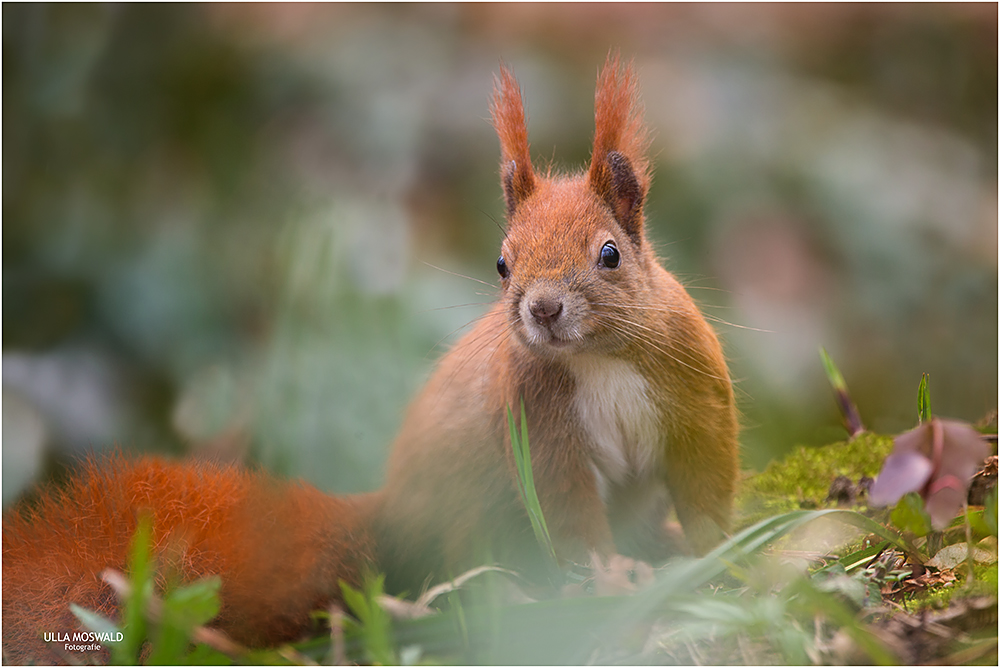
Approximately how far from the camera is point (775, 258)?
2523 mm

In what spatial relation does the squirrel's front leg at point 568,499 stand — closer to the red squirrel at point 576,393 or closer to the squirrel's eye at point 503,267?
the red squirrel at point 576,393

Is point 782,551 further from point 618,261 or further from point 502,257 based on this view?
point 502,257

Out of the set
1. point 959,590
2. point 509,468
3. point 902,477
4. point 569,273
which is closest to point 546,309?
point 569,273

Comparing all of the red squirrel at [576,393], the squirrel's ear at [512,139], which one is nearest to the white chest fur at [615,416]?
the red squirrel at [576,393]

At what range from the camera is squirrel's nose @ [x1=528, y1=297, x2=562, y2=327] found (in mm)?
1288

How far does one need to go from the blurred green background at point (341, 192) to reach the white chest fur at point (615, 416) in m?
0.40

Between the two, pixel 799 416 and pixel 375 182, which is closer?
pixel 375 182

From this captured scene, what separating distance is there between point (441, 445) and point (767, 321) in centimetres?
126

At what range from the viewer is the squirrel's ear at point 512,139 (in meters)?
1.44

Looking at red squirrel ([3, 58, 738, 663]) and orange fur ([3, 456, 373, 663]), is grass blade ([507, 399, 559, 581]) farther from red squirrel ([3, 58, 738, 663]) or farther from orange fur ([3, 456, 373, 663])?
orange fur ([3, 456, 373, 663])

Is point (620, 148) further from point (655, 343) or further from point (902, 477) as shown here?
point (902, 477)

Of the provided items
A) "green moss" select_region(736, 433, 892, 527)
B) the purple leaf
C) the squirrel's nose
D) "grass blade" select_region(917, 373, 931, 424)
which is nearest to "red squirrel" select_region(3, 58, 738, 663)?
the squirrel's nose

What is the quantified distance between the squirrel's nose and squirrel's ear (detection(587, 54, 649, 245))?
29cm

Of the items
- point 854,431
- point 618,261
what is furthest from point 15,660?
point 854,431
